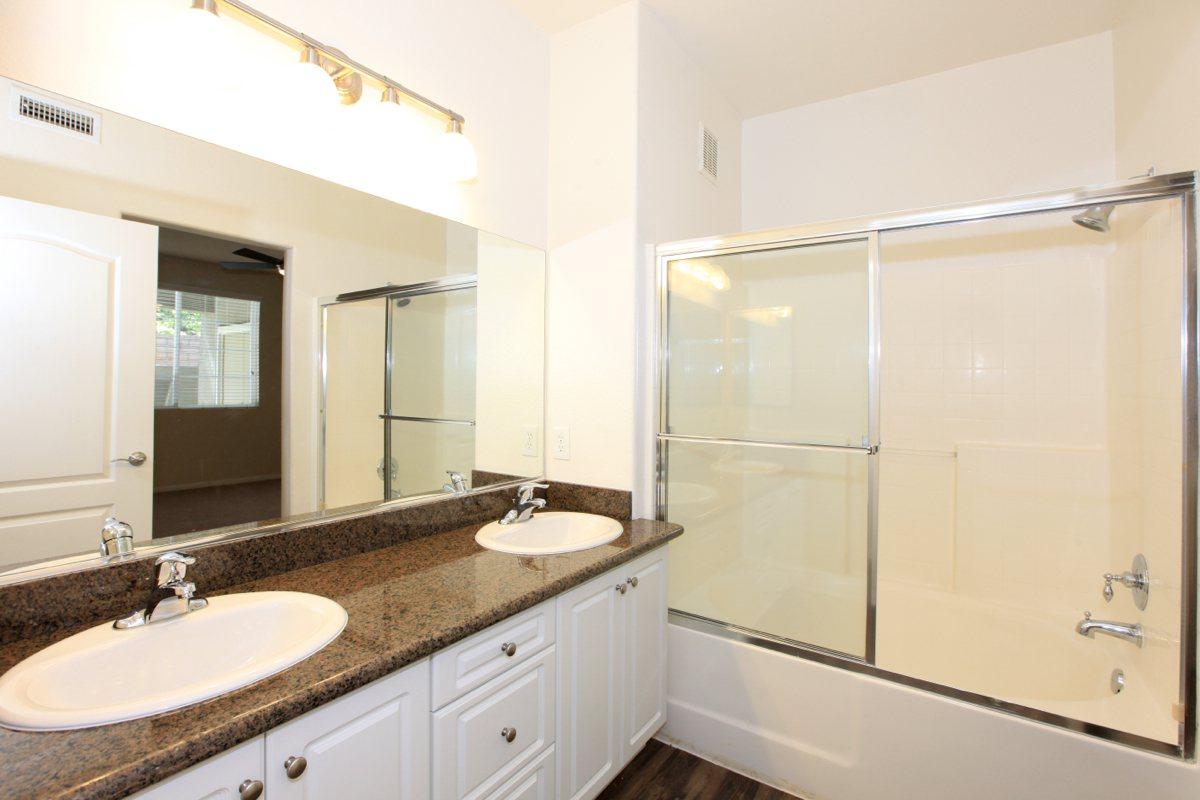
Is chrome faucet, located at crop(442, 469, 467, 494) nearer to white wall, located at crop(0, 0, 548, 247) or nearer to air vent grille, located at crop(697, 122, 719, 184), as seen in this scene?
white wall, located at crop(0, 0, 548, 247)

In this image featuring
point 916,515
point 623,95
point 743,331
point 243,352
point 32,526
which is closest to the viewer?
point 32,526

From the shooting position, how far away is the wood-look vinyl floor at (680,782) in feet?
5.81

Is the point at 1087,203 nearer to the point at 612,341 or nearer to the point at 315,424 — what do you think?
the point at 612,341

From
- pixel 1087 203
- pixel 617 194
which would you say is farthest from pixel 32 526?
pixel 1087 203

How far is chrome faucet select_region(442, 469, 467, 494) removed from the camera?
1.85 m

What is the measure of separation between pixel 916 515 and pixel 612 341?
5.80 ft

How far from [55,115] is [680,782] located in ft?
8.10

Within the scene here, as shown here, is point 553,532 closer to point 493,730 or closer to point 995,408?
point 493,730

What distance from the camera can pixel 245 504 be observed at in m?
1.31

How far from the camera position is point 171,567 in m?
1.06

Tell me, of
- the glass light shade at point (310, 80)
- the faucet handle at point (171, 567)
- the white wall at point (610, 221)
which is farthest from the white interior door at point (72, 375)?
the white wall at point (610, 221)

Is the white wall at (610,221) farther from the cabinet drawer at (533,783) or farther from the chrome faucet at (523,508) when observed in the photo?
the cabinet drawer at (533,783)

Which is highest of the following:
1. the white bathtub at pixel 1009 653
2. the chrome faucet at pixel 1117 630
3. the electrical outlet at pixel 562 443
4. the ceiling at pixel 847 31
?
the ceiling at pixel 847 31

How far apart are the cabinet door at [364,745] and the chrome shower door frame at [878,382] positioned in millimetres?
1198
